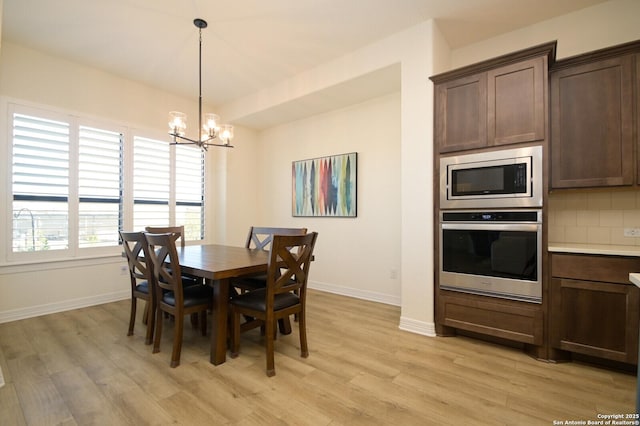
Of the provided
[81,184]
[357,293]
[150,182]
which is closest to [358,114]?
[357,293]

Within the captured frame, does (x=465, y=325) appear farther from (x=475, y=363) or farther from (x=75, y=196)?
(x=75, y=196)

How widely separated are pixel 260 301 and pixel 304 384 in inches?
25.2

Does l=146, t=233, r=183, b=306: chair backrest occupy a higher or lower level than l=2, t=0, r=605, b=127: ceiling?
lower

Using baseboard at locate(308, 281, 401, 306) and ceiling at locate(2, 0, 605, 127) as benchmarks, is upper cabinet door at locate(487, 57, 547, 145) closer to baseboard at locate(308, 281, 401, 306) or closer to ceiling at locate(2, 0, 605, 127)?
ceiling at locate(2, 0, 605, 127)

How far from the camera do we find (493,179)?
2.50 m

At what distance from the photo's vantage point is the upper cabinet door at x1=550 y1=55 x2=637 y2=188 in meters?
2.21

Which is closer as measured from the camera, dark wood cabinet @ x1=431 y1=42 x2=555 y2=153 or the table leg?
the table leg

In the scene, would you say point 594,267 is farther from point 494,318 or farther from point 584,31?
point 584,31

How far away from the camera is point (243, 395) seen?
1.84m

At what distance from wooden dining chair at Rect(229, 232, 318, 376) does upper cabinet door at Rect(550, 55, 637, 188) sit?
7.14ft

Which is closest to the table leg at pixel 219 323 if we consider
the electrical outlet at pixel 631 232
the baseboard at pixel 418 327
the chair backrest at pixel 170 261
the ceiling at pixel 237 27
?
the chair backrest at pixel 170 261

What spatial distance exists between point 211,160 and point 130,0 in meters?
2.75

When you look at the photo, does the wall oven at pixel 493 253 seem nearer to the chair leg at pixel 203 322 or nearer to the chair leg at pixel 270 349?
the chair leg at pixel 270 349

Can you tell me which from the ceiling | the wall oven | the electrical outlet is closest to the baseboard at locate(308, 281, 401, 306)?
the wall oven
